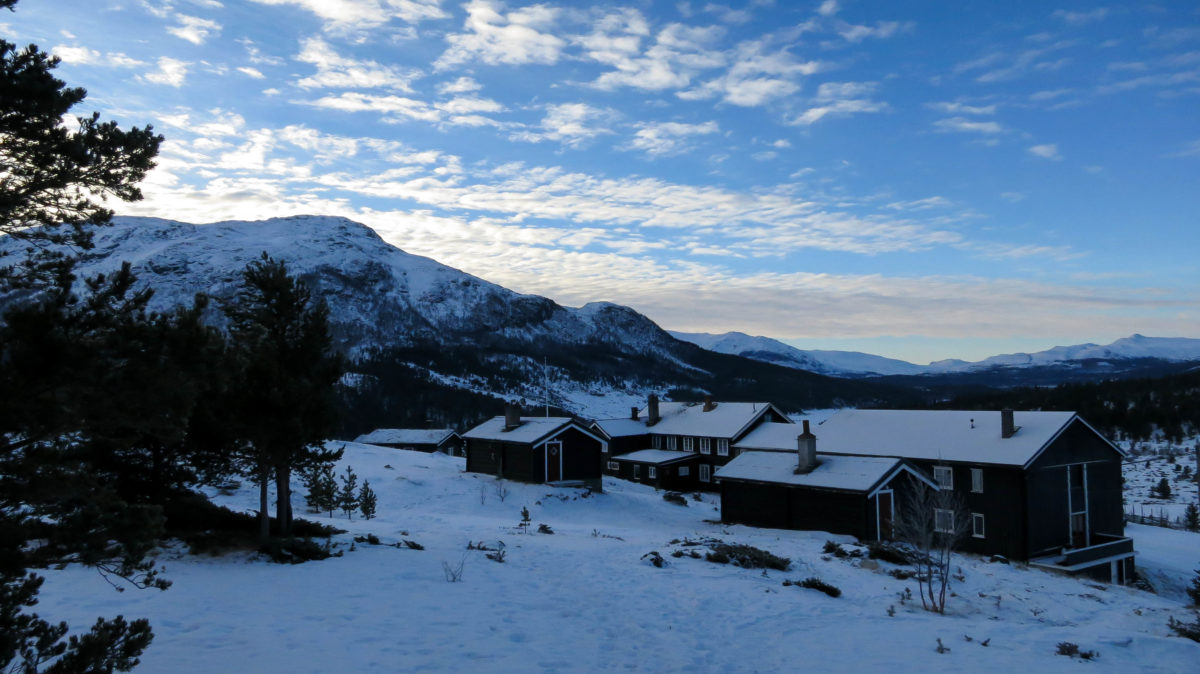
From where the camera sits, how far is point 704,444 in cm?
5850

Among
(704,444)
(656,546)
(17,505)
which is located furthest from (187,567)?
(704,444)

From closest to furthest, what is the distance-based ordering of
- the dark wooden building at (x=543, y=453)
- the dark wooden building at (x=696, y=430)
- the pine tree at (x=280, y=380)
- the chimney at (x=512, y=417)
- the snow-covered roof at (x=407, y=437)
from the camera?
1. the pine tree at (x=280, y=380)
2. the dark wooden building at (x=543, y=453)
3. the chimney at (x=512, y=417)
4. the dark wooden building at (x=696, y=430)
5. the snow-covered roof at (x=407, y=437)

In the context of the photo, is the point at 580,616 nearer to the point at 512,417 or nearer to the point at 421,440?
the point at 512,417

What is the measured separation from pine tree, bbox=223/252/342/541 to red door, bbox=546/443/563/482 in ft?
89.3

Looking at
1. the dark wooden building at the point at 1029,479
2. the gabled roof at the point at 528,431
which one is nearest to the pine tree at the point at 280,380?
the dark wooden building at the point at 1029,479

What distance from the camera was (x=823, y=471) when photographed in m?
35.7

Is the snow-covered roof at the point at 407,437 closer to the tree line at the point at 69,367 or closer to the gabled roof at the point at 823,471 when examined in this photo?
the gabled roof at the point at 823,471

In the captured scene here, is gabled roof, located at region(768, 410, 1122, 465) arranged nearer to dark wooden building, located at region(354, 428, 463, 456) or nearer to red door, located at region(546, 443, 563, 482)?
red door, located at region(546, 443, 563, 482)

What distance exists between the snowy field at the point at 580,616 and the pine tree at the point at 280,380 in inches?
104

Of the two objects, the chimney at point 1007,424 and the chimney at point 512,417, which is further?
the chimney at point 512,417

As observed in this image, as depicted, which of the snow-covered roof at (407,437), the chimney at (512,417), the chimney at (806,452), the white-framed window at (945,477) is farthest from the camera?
the snow-covered roof at (407,437)

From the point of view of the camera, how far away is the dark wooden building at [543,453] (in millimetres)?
46375

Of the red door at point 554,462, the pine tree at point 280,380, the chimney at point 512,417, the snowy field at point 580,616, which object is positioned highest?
the pine tree at point 280,380

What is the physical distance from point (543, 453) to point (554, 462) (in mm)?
1027
